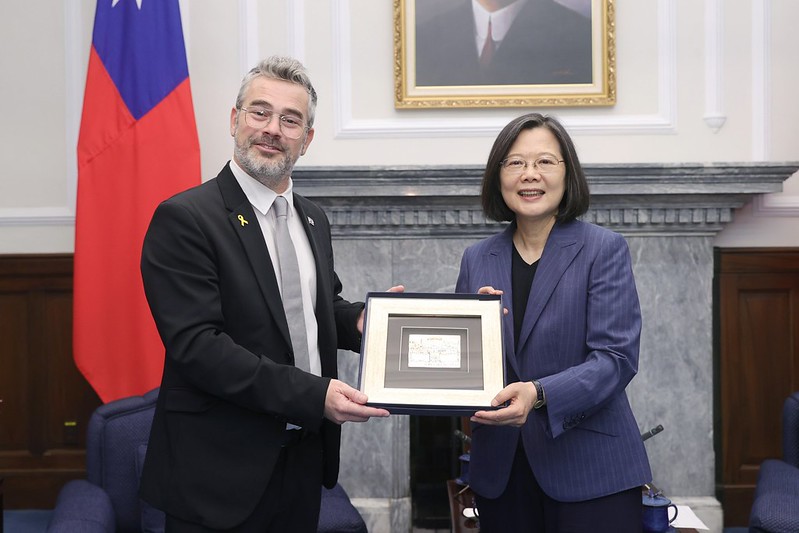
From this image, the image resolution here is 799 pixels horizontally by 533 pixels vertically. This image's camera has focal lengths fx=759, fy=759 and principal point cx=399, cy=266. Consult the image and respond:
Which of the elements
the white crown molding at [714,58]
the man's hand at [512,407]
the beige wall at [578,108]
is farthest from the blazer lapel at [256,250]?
the white crown molding at [714,58]

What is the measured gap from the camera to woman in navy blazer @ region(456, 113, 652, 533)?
1633 millimetres

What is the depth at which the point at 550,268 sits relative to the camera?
174cm

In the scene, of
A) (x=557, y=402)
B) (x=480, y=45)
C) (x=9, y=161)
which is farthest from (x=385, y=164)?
(x=557, y=402)

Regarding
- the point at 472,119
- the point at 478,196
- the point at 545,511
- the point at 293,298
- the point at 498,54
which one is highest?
the point at 498,54

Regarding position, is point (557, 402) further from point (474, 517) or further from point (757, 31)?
point (757, 31)

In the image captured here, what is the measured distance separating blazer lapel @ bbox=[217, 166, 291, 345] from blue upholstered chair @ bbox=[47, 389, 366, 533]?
1307 mm

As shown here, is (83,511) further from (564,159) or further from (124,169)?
(564,159)

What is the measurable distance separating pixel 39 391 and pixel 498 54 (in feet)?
8.99

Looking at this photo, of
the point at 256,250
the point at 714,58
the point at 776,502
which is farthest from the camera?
the point at 714,58

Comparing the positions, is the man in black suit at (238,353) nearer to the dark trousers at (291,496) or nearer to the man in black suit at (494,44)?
the dark trousers at (291,496)

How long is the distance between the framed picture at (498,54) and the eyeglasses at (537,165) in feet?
5.72

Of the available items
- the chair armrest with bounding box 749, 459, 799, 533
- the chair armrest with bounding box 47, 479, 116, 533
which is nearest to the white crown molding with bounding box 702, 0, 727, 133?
the chair armrest with bounding box 749, 459, 799, 533

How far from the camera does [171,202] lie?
158cm

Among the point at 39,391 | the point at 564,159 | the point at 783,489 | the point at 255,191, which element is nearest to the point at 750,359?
the point at 783,489
